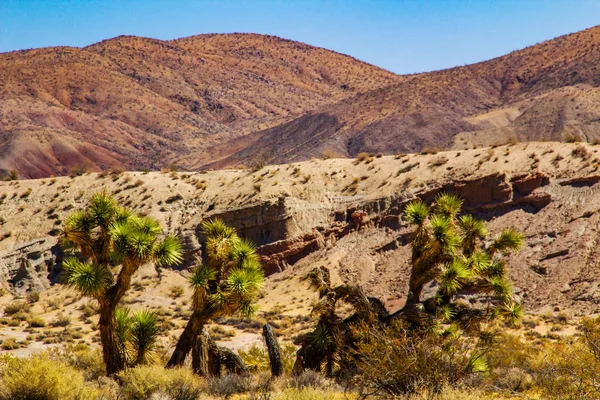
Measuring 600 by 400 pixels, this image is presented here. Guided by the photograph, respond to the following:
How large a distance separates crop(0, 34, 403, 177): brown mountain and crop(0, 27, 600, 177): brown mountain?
33 centimetres

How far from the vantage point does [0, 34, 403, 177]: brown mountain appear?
98.7 m

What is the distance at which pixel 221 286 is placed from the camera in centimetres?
1412

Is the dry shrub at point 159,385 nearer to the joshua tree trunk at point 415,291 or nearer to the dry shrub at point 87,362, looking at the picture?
the dry shrub at point 87,362

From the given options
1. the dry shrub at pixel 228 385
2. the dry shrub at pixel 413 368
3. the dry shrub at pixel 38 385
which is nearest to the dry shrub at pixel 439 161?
the dry shrub at pixel 228 385

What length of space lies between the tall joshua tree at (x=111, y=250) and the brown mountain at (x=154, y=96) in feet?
256

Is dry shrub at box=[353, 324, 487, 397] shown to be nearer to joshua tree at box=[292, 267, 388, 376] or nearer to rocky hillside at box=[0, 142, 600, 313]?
joshua tree at box=[292, 267, 388, 376]

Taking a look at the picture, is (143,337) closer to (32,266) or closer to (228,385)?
(228,385)

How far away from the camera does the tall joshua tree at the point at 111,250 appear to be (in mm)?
13231

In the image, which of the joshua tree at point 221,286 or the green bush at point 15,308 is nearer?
the joshua tree at point 221,286

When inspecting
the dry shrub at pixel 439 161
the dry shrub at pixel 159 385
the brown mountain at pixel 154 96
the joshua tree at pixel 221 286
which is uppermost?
the brown mountain at pixel 154 96

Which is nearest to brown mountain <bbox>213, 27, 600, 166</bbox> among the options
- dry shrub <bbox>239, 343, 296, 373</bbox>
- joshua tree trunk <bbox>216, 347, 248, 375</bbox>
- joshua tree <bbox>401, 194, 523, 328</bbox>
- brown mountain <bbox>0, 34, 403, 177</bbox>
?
brown mountain <bbox>0, 34, 403, 177</bbox>

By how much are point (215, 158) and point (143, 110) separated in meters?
25.8

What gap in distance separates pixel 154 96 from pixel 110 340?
117455 millimetres

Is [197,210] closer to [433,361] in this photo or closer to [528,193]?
[528,193]
